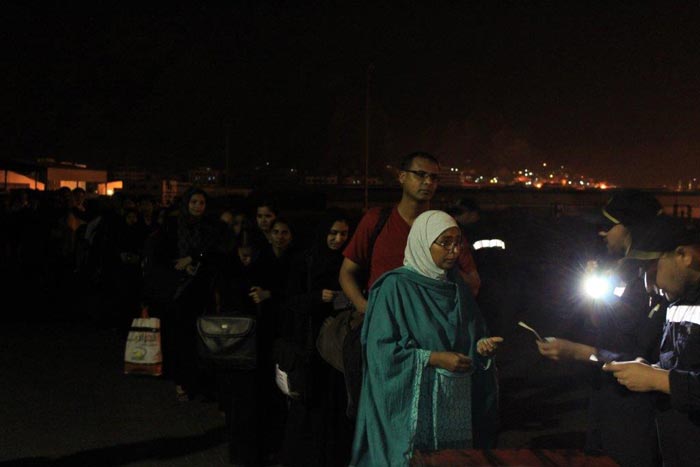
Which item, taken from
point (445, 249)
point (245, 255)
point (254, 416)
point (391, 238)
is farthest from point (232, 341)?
point (445, 249)

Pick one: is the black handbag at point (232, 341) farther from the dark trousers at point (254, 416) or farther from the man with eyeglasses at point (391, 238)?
the man with eyeglasses at point (391, 238)

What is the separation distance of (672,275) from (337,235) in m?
2.88

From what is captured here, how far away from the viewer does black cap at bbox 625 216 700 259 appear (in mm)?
2862

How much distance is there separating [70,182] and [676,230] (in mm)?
45420

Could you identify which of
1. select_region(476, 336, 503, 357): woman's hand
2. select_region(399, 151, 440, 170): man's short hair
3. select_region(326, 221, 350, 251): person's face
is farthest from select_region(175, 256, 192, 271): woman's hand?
select_region(476, 336, 503, 357): woman's hand

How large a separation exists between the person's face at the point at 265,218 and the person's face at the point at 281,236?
0.46m

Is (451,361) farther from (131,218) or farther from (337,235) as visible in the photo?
(131,218)

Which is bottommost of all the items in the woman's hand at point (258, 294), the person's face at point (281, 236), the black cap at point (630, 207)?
the woman's hand at point (258, 294)

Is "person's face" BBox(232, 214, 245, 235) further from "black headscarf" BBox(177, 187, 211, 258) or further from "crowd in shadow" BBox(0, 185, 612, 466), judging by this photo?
"black headscarf" BBox(177, 187, 211, 258)

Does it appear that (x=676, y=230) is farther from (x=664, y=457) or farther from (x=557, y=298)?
(x=557, y=298)

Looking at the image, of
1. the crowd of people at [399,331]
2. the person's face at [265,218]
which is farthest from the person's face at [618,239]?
the person's face at [265,218]

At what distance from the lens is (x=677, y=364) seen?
2.73 meters

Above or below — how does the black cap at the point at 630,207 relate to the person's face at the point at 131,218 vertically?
below

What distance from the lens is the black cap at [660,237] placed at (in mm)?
2862
